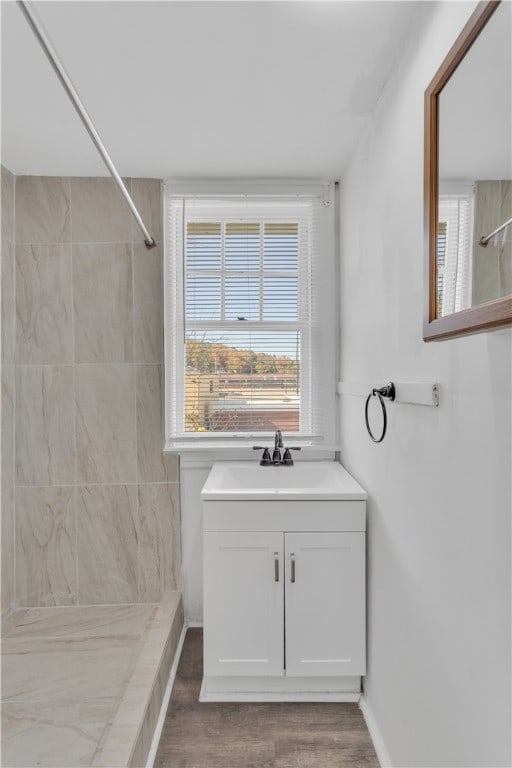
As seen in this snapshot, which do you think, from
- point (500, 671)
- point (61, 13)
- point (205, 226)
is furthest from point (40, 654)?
point (61, 13)

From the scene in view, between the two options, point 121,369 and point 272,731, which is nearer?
point 272,731

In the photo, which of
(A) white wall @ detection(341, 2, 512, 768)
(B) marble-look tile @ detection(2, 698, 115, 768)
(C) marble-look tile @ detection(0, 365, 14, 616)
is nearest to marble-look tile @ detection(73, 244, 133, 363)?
(C) marble-look tile @ detection(0, 365, 14, 616)

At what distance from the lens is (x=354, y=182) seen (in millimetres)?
2199

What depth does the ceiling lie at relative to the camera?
4.56 ft

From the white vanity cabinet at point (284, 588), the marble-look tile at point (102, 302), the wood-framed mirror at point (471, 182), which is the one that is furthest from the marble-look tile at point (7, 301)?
the wood-framed mirror at point (471, 182)

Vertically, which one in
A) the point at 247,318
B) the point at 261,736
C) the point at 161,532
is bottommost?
the point at 261,736

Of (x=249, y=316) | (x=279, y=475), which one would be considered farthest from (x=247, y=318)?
(x=279, y=475)

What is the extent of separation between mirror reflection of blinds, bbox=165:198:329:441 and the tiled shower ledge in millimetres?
995

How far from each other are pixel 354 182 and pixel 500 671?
1.97 metres

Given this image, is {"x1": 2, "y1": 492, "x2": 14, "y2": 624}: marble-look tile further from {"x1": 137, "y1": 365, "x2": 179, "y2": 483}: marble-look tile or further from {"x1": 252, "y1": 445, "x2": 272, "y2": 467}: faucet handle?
{"x1": 252, "y1": 445, "x2": 272, "y2": 467}: faucet handle

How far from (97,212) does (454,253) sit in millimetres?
2071

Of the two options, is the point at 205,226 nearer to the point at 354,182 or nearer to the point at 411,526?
the point at 354,182

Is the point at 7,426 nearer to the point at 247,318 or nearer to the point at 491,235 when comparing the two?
the point at 247,318

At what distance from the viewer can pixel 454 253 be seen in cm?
105
